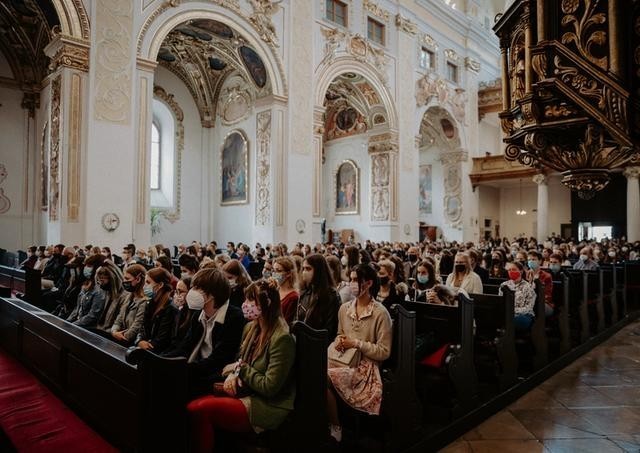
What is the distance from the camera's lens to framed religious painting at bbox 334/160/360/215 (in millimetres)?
21750

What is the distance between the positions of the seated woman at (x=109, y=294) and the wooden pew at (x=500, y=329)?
12.5ft

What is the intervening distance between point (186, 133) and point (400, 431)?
1696 cm

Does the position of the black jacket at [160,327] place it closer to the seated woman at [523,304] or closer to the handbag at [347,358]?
the handbag at [347,358]

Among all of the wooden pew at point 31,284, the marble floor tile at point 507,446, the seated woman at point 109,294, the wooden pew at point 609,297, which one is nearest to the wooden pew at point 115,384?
the seated woman at point 109,294

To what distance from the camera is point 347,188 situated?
73.1 feet

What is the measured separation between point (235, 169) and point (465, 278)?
13030 mm

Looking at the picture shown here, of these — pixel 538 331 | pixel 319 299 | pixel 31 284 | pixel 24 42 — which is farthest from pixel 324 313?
pixel 24 42

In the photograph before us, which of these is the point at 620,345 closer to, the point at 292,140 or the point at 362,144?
the point at 292,140

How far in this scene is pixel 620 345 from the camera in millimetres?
7312

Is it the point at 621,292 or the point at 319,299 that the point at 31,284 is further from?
the point at 621,292

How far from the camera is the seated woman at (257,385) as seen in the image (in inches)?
102

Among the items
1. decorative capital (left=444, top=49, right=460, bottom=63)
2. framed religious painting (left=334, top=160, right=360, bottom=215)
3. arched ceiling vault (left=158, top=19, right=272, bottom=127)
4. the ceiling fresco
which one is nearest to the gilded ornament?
arched ceiling vault (left=158, top=19, right=272, bottom=127)

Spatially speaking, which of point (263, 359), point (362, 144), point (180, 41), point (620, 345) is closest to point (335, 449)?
point (263, 359)

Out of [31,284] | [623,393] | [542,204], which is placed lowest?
[623,393]
